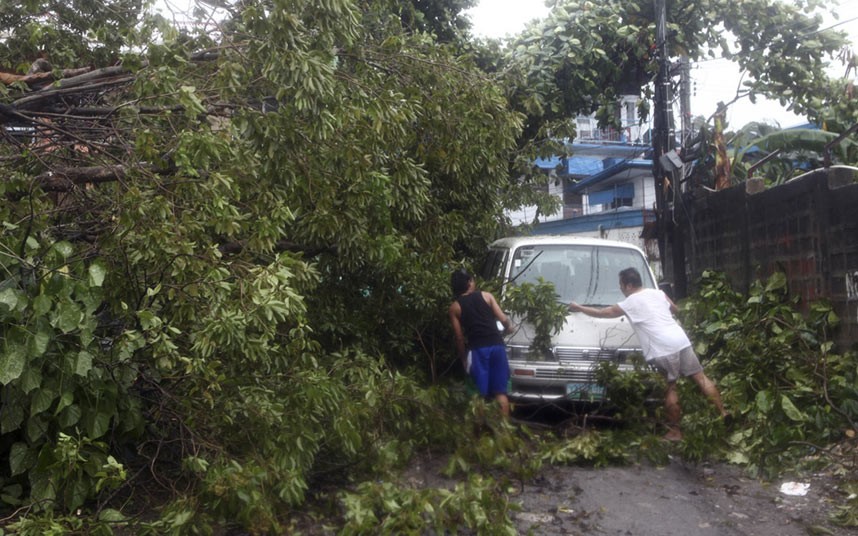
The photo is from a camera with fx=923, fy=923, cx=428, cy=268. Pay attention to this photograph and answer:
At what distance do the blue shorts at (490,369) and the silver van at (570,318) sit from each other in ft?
1.55

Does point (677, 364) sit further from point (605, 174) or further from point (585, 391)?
point (605, 174)

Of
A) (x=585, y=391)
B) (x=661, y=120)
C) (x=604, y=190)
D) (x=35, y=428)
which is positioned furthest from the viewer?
(x=604, y=190)

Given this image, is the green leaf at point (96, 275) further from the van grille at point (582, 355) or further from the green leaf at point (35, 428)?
the van grille at point (582, 355)

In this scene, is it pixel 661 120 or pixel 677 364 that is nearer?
pixel 677 364

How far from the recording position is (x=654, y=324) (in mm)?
7859

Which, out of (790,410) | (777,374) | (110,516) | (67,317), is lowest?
(110,516)

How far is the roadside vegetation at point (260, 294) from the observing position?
5074 millimetres

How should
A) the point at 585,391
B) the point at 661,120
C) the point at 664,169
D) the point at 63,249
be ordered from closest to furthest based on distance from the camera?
the point at 63,249, the point at 585,391, the point at 664,169, the point at 661,120

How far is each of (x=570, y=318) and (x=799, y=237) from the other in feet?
9.94

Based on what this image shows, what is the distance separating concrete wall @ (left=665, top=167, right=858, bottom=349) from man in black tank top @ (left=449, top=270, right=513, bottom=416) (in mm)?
3345

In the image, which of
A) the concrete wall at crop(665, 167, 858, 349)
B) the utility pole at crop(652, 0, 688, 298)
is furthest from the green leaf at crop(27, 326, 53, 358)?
the utility pole at crop(652, 0, 688, 298)

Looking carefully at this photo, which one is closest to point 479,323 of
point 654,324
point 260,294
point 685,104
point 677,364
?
point 654,324

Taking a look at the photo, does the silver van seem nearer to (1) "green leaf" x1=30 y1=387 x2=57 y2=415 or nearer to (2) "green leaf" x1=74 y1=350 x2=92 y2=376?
(2) "green leaf" x1=74 y1=350 x2=92 y2=376

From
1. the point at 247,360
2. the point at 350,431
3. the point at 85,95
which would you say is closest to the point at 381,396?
Answer: the point at 350,431
